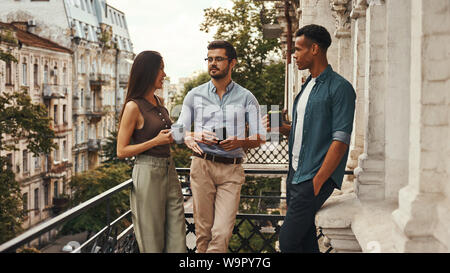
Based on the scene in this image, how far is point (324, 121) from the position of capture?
3.46 meters

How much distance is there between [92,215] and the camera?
112 ft

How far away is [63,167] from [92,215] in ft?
36.4

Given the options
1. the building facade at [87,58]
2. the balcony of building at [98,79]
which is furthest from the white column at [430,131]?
the balcony of building at [98,79]

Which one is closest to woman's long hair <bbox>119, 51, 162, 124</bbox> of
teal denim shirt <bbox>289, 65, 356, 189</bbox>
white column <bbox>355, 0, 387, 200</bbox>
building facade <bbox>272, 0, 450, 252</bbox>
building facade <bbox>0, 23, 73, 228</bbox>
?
teal denim shirt <bbox>289, 65, 356, 189</bbox>

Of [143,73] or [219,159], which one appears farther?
[219,159]

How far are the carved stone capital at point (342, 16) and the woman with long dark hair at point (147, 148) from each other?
14.5 ft

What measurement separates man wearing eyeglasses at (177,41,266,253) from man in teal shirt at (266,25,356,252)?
2.15ft

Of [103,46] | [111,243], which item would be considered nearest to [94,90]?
[103,46]

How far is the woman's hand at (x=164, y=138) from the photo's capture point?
12.7 feet

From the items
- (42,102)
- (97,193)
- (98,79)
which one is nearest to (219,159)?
(97,193)

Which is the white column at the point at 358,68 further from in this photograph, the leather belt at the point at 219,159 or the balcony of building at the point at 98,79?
the balcony of building at the point at 98,79

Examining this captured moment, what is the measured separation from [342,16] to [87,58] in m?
46.9

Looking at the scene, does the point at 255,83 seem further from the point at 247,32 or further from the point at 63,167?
the point at 63,167

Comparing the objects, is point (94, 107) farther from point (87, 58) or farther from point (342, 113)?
point (342, 113)
